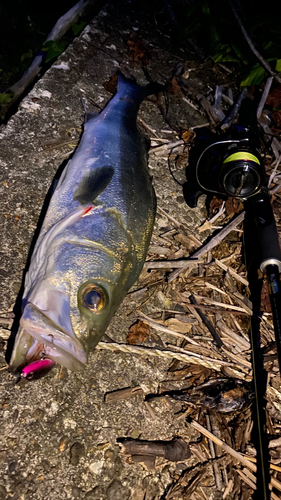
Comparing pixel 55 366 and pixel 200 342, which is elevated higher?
pixel 200 342

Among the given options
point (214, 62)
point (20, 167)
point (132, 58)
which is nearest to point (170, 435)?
point (20, 167)

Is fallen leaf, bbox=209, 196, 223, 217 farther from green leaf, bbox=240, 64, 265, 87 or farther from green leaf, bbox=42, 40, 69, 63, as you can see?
green leaf, bbox=42, 40, 69, 63

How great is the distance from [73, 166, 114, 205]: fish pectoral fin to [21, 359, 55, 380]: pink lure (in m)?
1.26

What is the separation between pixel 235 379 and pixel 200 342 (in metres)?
0.40

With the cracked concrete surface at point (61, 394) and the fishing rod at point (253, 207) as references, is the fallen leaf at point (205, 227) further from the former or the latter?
the fishing rod at point (253, 207)

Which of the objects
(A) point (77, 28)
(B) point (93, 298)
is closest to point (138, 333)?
(B) point (93, 298)

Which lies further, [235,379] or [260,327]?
[260,327]

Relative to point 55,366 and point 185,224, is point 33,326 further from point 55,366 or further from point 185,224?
point 185,224

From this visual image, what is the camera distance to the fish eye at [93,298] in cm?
226

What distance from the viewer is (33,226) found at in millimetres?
3102

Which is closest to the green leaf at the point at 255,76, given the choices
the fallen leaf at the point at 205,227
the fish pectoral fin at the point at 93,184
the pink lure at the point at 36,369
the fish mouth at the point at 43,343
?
the fallen leaf at the point at 205,227

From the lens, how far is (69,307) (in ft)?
7.32

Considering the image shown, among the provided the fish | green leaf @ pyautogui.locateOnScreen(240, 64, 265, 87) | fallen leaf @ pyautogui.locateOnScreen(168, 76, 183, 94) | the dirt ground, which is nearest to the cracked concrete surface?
the dirt ground

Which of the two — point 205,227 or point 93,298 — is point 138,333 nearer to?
point 93,298
